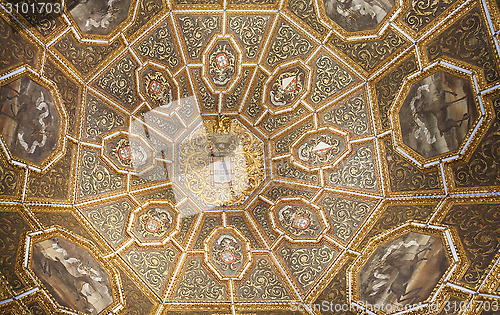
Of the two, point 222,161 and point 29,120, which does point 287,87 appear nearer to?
point 222,161

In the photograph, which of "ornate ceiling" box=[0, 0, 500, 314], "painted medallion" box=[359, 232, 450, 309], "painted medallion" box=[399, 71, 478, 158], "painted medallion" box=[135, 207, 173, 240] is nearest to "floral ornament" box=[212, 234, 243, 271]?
"ornate ceiling" box=[0, 0, 500, 314]

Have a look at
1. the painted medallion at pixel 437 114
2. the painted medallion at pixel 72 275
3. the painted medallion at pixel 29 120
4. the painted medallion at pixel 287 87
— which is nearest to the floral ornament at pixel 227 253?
the painted medallion at pixel 72 275

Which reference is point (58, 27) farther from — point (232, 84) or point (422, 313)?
point (422, 313)

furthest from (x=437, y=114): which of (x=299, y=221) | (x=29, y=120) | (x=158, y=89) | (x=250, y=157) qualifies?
(x=29, y=120)

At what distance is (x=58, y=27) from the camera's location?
8.48m

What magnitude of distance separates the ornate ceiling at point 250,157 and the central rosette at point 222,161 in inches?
2.1

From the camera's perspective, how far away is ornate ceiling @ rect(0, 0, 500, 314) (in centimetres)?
778

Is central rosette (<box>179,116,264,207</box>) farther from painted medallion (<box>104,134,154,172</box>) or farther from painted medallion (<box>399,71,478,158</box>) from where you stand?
painted medallion (<box>399,71,478,158</box>)

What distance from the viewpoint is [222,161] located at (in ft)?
40.5

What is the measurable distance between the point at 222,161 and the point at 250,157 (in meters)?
1.07

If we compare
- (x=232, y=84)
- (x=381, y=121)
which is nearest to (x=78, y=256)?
(x=232, y=84)

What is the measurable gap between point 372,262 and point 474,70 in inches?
226

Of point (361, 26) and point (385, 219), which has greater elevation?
point (361, 26)

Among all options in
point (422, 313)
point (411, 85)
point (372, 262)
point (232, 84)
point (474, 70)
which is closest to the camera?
point (474, 70)
